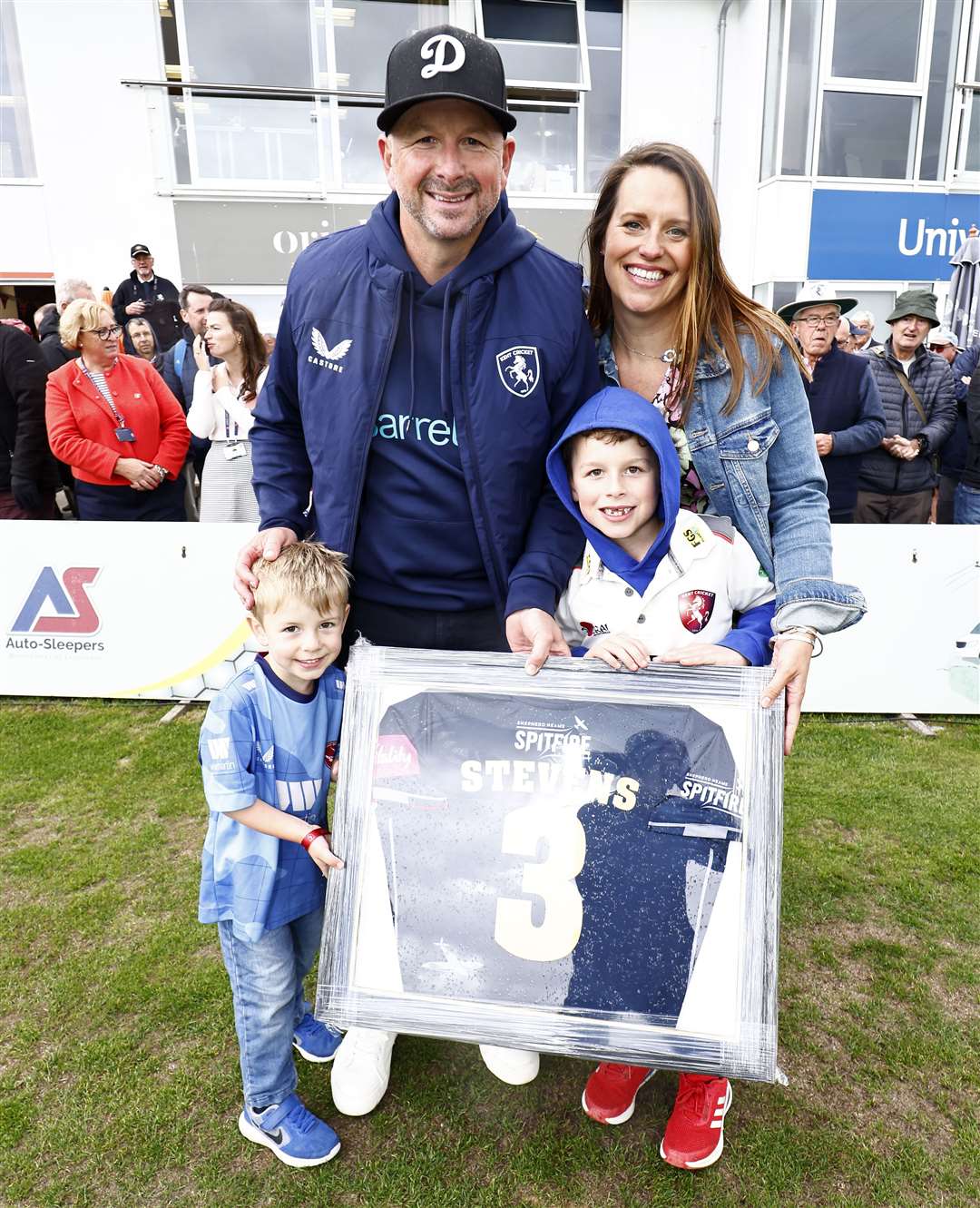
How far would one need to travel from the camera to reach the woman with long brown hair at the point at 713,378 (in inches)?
69.6

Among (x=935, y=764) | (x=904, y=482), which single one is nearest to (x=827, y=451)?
(x=904, y=482)

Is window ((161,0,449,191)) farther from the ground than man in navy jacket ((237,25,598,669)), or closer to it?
farther from the ground

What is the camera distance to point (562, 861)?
167 centimetres

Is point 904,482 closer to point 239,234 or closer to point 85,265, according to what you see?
point 239,234

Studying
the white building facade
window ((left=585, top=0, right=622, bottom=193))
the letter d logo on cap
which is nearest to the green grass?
the letter d logo on cap

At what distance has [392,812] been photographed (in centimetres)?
174

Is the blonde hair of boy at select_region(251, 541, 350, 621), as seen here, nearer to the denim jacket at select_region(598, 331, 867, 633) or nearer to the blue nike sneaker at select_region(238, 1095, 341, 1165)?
the denim jacket at select_region(598, 331, 867, 633)

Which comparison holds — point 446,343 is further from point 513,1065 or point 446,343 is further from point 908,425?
point 908,425

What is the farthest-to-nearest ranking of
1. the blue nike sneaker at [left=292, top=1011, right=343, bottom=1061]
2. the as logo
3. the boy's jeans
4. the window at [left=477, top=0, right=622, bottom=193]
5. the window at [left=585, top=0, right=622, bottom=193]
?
the window at [left=585, top=0, right=622, bottom=193], the window at [left=477, top=0, right=622, bottom=193], the as logo, the blue nike sneaker at [left=292, top=1011, right=343, bottom=1061], the boy's jeans

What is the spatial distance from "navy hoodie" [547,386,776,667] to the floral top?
0.04 m

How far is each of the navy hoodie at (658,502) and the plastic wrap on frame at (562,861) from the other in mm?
181

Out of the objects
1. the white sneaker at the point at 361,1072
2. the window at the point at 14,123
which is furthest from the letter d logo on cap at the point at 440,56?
the window at the point at 14,123

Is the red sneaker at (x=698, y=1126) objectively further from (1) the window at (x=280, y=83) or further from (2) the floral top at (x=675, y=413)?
(1) the window at (x=280, y=83)

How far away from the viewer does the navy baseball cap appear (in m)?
1.66
